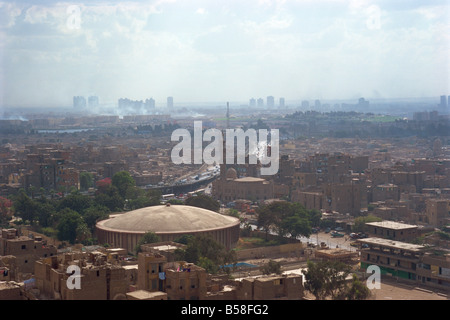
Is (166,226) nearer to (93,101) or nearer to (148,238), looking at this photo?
(148,238)

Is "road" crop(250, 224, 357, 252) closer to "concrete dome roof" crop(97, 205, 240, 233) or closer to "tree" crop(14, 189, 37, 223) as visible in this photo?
"concrete dome roof" crop(97, 205, 240, 233)

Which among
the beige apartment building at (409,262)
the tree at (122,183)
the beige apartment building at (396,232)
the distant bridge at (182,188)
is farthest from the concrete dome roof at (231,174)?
the beige apartment building at (409,262)

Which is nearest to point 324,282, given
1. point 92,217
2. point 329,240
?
point 329,240

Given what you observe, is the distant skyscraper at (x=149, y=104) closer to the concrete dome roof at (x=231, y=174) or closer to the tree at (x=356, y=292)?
the concrete dome roof at (x=231, y=174)

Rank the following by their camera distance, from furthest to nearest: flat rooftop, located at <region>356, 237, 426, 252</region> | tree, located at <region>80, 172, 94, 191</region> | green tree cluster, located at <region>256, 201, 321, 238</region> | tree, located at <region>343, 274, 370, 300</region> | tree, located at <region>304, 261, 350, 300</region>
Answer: tree, located at <region>80, 172, 94, 191</region> < green tree cluster, located at <region>256, 201, 321, 238</region> < flat rooftop, located at <region>356, 237, 426, 252</region> < tree, located at <region>304, 261, 350, 300</region> < tree, located at <region>343, 274, 370, 300</region>

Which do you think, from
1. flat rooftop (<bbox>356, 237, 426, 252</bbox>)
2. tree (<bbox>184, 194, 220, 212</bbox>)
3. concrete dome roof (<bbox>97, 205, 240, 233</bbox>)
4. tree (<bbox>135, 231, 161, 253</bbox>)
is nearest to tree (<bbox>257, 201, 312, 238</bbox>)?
concrete dome roof (<bbox>97, 205, 240, 233</bbox>)
